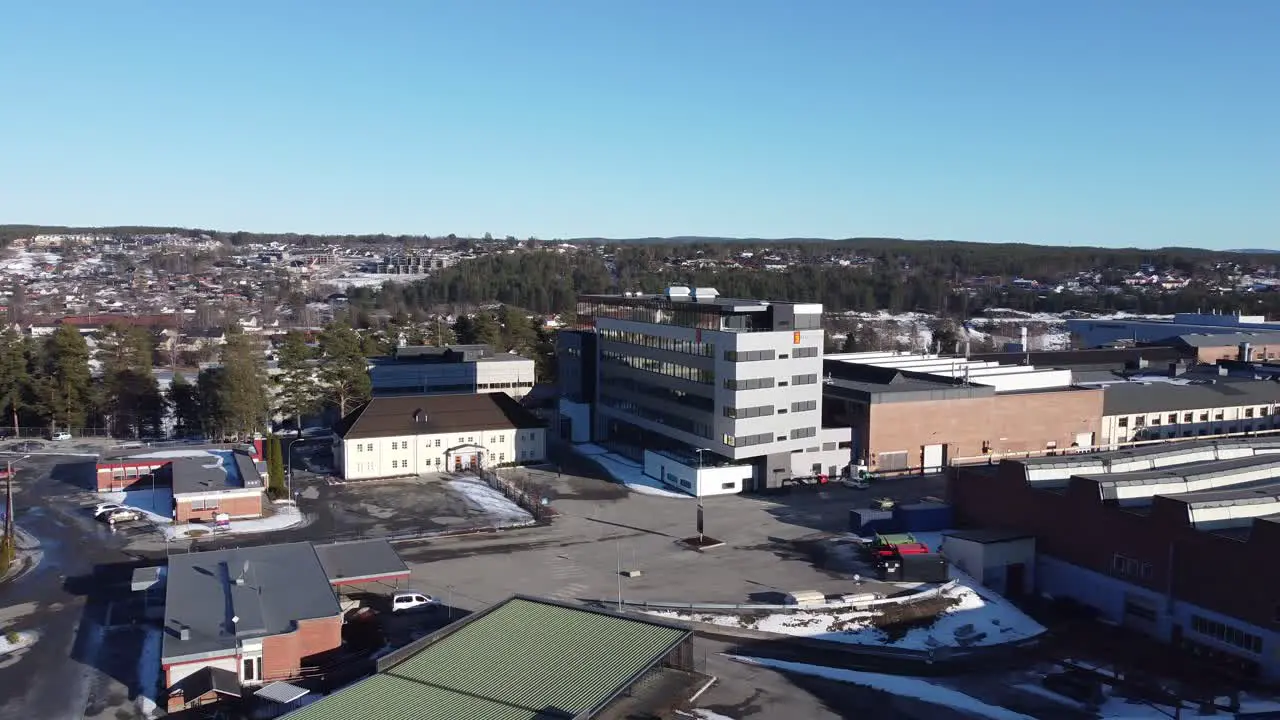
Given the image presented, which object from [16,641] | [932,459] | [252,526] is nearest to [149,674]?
[16,641]

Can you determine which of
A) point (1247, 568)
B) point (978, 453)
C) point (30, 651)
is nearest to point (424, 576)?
point (30, 651)

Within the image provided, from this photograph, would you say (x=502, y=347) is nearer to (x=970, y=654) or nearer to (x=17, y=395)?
(x=17, y=395)

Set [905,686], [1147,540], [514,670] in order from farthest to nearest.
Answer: [1147,540]
[905,686]
[514,670]

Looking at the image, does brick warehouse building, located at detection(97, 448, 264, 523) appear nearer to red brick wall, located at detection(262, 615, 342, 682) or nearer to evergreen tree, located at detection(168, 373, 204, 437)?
evergreen tree, located at detection(168, 373, 204, 437)

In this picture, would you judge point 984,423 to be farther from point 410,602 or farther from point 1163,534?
point 410,602

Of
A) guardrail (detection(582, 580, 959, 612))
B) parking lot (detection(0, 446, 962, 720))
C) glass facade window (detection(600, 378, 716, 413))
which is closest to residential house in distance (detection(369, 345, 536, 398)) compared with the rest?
glass facade window (detection(600, 378, 716, 413))
